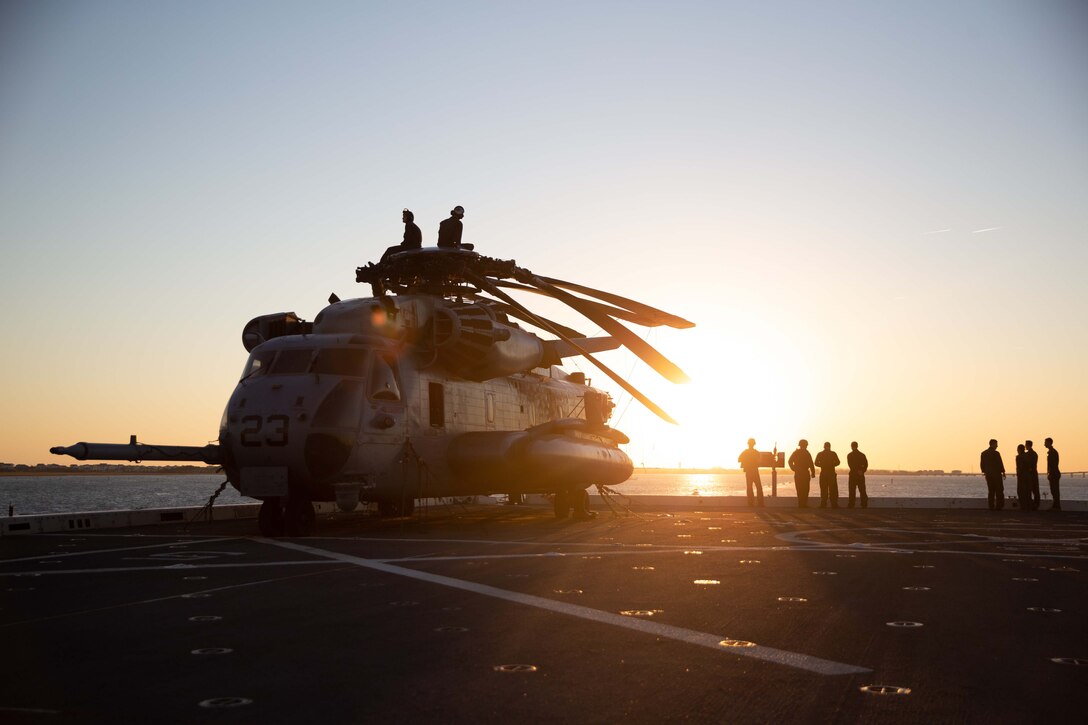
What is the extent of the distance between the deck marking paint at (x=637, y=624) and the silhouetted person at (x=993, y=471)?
2272cm

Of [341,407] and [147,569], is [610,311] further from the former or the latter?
[147,569]

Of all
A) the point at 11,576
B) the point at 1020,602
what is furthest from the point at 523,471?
the point at 1020,602

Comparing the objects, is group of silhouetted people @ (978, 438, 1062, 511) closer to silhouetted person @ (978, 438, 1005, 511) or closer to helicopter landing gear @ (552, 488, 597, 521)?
silhouetted person @ (978, 438, 1005, 511)

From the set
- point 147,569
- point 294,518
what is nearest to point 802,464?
point 294,518

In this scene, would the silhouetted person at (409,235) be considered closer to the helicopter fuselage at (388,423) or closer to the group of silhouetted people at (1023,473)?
the helicopter fuselage at (388,423)

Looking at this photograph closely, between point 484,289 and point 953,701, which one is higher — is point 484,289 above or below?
above

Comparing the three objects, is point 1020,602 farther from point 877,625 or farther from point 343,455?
point 343,455

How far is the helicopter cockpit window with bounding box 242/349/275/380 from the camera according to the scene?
18.2 m

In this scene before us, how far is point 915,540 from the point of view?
15586 millimetres

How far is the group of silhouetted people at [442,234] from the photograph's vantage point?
71.3ft

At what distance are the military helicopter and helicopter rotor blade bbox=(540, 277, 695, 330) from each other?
5 cm

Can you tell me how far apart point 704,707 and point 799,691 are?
67 centimetres

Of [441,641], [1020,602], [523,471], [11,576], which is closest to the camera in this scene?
[441,641]

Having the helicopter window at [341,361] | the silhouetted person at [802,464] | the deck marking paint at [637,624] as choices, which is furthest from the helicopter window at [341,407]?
the silhouetted person at [802,464]
